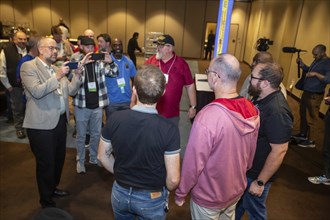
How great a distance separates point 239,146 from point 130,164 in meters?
0.65

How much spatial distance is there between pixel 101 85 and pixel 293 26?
7.83 meters

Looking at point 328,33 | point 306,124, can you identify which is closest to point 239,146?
point 306,124

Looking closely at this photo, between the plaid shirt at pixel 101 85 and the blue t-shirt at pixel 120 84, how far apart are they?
0.37 feet

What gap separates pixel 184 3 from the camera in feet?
48.0

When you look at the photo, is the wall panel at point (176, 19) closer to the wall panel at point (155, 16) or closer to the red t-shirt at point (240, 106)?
the wall panel at point (155, 16)

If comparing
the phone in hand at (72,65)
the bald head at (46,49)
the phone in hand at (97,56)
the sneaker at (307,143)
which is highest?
the bald head at (46,49)

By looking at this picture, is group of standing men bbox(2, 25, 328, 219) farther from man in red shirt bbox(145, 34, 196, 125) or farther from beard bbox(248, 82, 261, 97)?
man in red shirt bbox(145, 34, 196, 125)

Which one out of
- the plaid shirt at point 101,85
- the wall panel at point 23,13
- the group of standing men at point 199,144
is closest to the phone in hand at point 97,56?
the plaid shirt at point 101,85

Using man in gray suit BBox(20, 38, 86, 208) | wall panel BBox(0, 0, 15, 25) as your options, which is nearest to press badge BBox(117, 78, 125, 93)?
man in gray suit BBox(20, 38, 86, 208)

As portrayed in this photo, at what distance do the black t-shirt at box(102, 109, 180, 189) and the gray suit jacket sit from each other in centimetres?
105

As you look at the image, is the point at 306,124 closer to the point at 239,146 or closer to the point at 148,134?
the point at 239,146

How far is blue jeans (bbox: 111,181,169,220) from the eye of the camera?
1.51 m

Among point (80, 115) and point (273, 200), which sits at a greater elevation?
point (80, 115)

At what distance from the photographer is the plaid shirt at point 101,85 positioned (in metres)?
3.07
